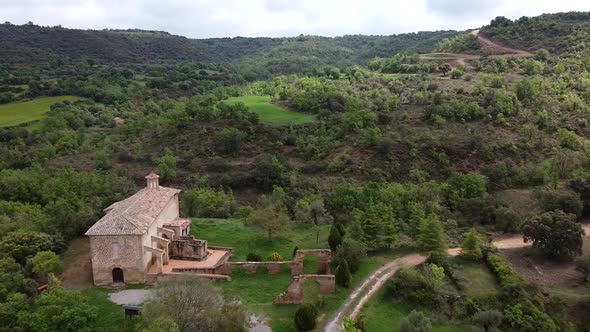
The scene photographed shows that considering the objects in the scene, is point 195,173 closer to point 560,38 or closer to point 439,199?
point 439,199

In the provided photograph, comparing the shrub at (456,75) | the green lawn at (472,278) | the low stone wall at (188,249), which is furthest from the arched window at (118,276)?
the shrub at (456,75)

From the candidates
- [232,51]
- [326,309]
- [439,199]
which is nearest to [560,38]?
[439,199]

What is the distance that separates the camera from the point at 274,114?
68.6m

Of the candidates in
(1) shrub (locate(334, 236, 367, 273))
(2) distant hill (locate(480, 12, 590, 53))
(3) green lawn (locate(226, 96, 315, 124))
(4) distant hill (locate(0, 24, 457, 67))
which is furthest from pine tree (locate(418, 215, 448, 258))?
(4) distant hill (locate(0, 24, 457, 67))

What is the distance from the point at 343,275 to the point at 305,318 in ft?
15.2

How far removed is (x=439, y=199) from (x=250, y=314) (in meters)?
20.2

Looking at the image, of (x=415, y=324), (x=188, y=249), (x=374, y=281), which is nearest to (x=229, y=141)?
(x=188, y=249)

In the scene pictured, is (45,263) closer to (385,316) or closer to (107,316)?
(107,316)

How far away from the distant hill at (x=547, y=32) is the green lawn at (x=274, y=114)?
134 ft

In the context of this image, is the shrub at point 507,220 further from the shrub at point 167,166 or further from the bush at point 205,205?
the shrub at point 167,166

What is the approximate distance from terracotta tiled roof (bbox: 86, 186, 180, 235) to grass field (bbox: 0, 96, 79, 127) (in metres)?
46.9

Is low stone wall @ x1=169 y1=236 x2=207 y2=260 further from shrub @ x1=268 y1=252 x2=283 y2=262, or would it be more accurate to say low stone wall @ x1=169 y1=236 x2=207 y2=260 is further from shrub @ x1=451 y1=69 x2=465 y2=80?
shrub @ x1=451 y1=69 x2=465 y2=80

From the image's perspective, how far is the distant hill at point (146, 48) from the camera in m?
111

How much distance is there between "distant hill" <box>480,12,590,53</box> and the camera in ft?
250
